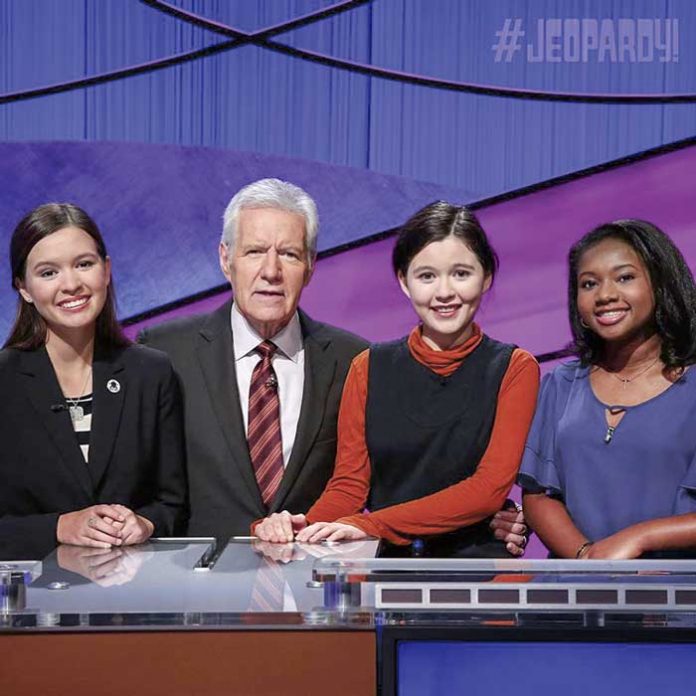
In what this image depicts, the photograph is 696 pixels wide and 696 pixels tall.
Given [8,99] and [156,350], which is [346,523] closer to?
[156,350]

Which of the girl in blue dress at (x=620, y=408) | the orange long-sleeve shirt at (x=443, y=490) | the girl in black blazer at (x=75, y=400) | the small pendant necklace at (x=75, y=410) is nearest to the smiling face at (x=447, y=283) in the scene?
the orange long-sleeve shirt at (x=443, y=490)

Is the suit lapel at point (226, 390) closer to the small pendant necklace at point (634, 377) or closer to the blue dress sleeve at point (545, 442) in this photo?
the blue dress sleeve at point (545, 442)

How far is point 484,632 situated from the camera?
1965 mm

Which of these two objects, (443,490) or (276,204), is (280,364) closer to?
(276,204)

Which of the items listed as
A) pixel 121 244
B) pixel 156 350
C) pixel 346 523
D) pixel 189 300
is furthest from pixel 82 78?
pixel 346 523

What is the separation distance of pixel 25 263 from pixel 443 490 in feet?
3.97

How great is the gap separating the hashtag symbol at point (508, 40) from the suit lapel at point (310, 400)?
1233 mm

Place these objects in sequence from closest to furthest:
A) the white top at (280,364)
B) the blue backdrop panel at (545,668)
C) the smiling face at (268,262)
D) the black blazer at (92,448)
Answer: the blue backdrop panel at (545,668) → the black blazer at (92,448) → the smiling face at (268,262) → the white top at (280,364)

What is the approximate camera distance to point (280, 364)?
338cm

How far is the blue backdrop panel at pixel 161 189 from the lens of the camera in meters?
4.06

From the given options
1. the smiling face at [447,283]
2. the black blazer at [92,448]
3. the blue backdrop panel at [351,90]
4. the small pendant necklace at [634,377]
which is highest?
the blue backdrop panel at [351,90]

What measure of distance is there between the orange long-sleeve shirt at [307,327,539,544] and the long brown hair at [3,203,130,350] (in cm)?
65

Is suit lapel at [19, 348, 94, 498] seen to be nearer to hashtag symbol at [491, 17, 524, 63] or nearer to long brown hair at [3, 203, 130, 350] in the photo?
long brown hair at [3, 203, 130, 350]

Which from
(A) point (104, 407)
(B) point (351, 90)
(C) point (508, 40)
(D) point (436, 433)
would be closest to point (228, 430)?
(A) point (104, 407)
